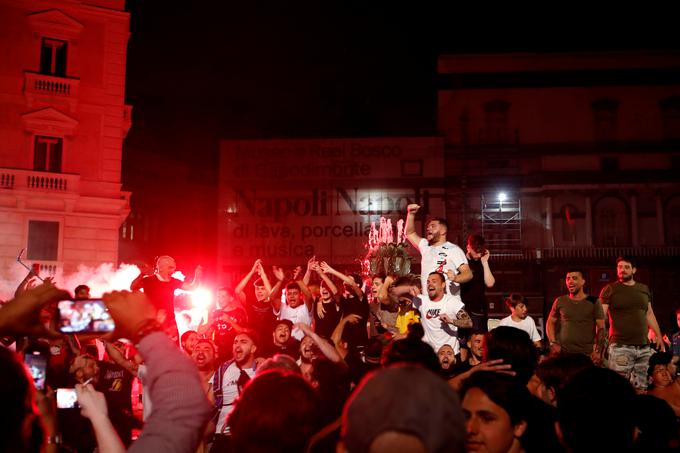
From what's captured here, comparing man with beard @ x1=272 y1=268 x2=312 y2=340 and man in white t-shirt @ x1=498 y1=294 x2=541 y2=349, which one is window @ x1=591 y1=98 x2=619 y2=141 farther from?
man with beard @ x1=272 y1=268 x2=312 y2=340

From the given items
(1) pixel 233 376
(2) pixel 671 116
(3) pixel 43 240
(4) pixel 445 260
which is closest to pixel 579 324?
(4) pixel 445 260

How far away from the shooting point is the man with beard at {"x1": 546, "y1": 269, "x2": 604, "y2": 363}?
30.3 feet

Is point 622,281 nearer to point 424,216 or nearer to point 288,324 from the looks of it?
point 288,324

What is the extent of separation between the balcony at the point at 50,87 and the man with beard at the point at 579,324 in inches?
798

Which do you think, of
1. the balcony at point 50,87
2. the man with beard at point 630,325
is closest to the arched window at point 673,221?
the balcony at point 50,87

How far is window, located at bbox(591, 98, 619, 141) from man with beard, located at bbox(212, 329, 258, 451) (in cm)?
3946

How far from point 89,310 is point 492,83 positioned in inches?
1695

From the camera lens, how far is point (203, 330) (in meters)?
10.2

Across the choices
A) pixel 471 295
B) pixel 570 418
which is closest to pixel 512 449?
pixel 570 418

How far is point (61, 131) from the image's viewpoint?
2380cm

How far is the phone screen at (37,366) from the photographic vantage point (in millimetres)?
5122

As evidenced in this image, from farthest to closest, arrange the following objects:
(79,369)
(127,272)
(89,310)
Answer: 1. (127,272)
2. (79,369)
3. (89,310)

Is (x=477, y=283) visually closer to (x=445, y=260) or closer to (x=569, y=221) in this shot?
(x=445, y=260)

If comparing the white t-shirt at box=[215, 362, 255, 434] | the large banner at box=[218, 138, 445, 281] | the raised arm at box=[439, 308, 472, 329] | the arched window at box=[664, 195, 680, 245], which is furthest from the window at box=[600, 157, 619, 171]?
the white t-shirt at box=[215, 362, 255, 434]
